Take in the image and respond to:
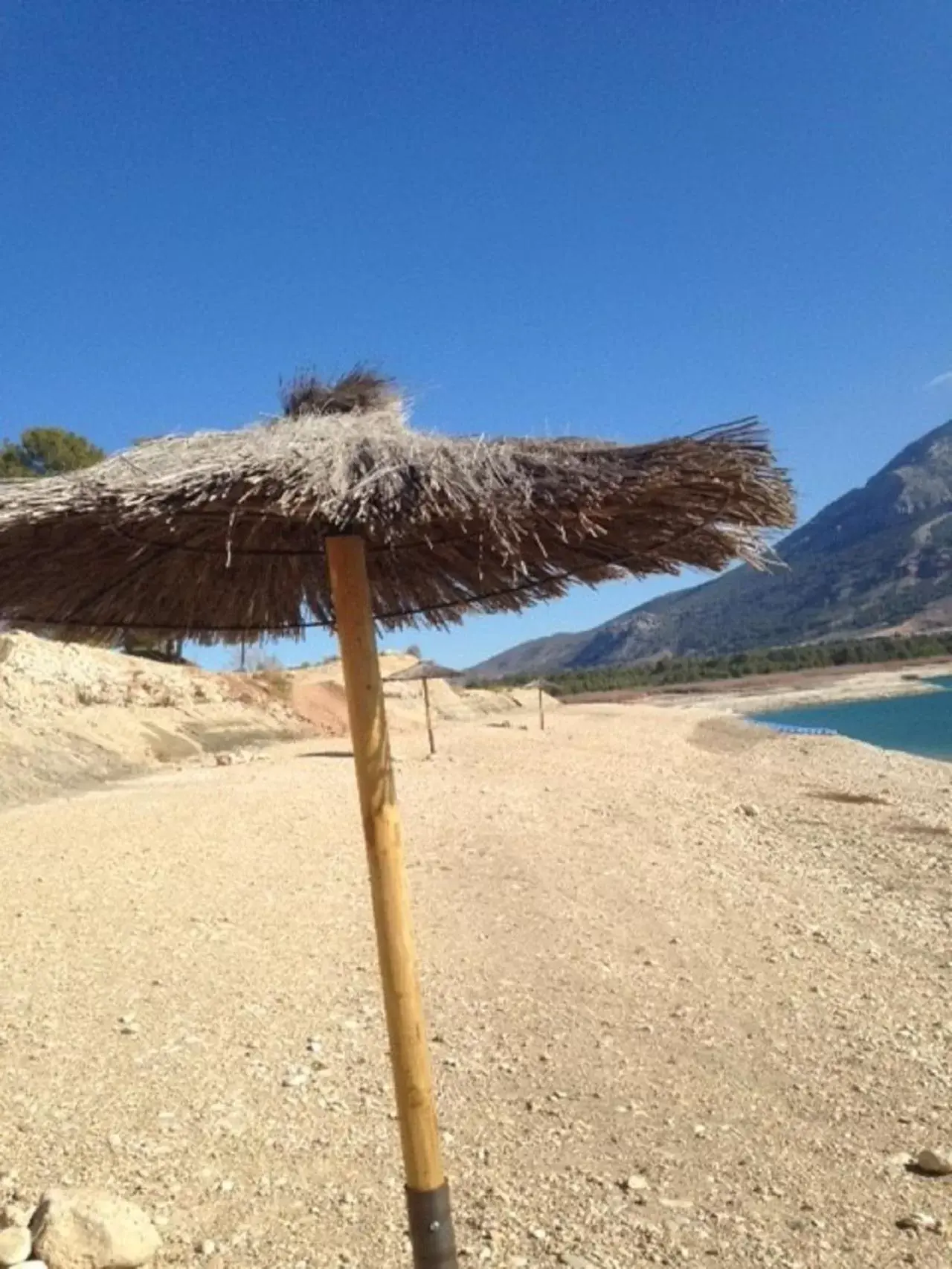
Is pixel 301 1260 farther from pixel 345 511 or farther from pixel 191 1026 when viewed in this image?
pixel 345 511

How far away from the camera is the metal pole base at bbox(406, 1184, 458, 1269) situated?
2.75 m

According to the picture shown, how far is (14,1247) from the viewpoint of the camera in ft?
10.8

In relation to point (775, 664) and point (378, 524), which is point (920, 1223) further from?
point (775, 664)

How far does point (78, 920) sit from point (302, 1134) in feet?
12.5

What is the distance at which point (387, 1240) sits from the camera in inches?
147

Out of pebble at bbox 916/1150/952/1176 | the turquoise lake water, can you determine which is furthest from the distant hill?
pebble at bbox 916/1150/952/1176

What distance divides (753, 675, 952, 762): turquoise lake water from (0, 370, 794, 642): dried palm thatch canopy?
2908 cm

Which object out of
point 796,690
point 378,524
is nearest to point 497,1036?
point 378,524

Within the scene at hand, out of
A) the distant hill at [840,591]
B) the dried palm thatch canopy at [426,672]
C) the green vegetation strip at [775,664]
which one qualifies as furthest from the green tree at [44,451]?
the distant hill at [840,591]

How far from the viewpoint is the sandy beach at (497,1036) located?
13.0 ft

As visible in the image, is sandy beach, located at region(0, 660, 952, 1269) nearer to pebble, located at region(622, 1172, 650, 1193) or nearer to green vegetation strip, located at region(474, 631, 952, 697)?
pebble, located at region(622, 1172, 650, 1193)

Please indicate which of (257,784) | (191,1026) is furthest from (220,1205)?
Result: (257,784)

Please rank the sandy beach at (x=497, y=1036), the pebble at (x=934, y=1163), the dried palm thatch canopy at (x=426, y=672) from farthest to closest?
the dried palm thatch canopy at (x=426, y=672), the pebble at (x=934, y=1163), the sandy beach at (x=497, y=1036)

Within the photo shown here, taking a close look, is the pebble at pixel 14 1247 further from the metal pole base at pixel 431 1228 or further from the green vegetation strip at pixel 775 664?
the green vegetation strip at pixel 775 664
